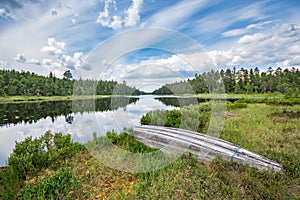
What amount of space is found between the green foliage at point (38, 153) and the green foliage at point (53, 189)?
80 cm

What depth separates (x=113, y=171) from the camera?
3.94 meters

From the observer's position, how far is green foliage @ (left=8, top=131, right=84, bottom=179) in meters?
3.83

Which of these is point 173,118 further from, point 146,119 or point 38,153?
point 38,153

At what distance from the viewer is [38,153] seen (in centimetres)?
417

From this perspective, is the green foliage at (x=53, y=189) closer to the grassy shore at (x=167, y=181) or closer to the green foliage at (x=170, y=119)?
the grassy shore at (x=167, y=181)

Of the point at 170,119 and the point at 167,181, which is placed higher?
the point at 170,119

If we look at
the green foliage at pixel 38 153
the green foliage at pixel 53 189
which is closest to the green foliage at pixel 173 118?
the green foliage at pixel 38 153

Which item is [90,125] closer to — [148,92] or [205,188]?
[148,92]

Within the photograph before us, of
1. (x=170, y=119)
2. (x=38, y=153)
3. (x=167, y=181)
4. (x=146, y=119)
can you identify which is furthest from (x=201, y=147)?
(x=38, y=153)

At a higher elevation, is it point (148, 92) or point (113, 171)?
point (148, 92)

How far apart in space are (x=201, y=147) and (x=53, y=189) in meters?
2.90

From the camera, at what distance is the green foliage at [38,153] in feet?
12.6

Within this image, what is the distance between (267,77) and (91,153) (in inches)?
2203

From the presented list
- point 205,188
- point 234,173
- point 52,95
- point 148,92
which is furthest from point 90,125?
point 52,95
